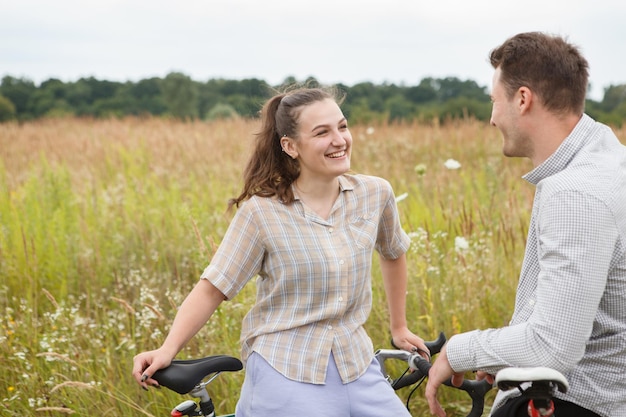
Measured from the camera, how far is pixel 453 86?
71.1 feet

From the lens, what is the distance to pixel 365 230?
2615mm

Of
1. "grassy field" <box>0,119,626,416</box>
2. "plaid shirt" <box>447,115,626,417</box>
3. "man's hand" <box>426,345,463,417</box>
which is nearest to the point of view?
"plaid shirt" <box>447,115,626,417</box>

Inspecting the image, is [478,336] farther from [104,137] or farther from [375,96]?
[375,96]

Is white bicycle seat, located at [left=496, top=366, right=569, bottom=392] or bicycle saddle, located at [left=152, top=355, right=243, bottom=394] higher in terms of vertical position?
white bicycle seat, located at [left=496, top=366, right=569, bottom=392]

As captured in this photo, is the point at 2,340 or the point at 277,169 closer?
the point at 277,169

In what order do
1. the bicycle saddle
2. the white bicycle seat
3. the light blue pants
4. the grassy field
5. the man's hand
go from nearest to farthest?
the white bicycle seat → the man's hand → the bicycle saddle → the light blue pants → the grassy field

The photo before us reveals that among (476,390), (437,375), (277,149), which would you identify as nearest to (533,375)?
(437,375)

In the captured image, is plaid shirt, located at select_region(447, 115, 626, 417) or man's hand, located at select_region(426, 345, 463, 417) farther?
man's hand, located at select_region(426, 345, 463, 417)

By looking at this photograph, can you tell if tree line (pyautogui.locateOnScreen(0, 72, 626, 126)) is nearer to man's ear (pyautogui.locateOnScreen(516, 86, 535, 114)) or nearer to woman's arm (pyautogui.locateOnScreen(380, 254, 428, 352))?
woman's arm (pyautogui.locateOnScreen(380, 254, 428, 352))

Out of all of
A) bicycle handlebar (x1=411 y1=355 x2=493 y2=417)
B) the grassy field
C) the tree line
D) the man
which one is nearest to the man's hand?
the man

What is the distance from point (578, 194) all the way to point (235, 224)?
111 centimetres

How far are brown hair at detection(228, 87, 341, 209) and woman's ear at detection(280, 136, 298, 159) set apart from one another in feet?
0.06

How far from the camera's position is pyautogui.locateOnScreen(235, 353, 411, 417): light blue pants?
7.82ft

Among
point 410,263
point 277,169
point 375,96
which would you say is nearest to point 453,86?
point 375,96
